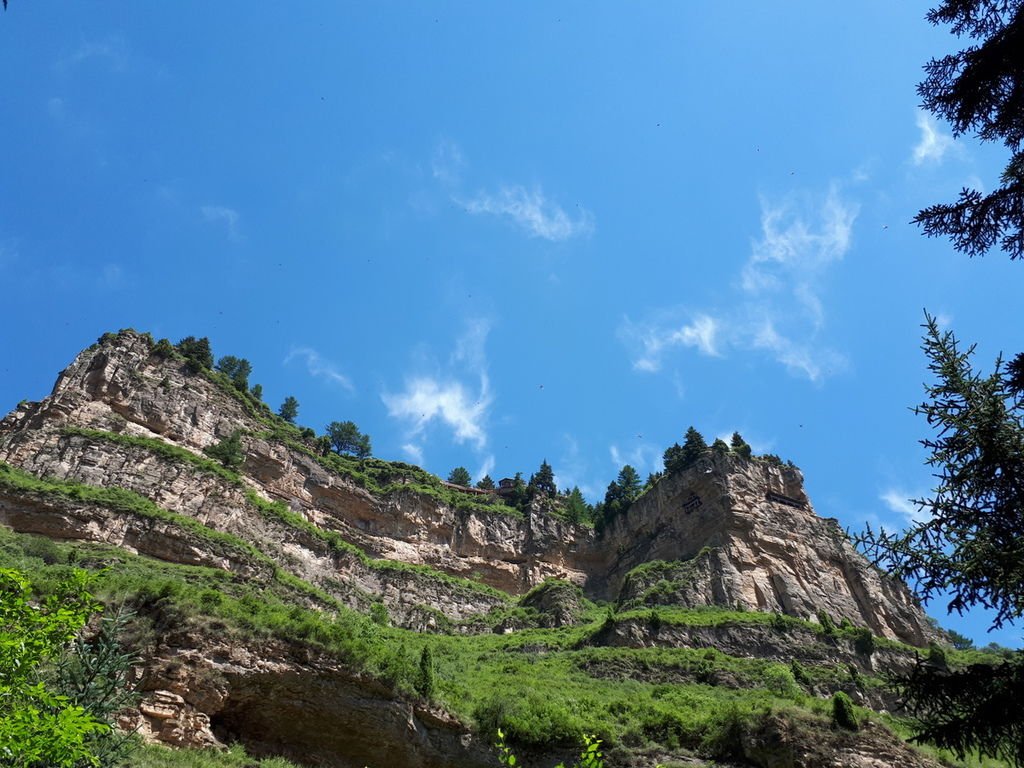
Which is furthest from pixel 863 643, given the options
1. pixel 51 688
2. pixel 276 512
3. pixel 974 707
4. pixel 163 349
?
pixel 163 349

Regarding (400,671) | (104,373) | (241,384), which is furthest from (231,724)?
(241,384)

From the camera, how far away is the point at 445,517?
3127 inches

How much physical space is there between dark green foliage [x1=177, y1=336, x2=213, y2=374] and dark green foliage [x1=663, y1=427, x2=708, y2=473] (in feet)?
185

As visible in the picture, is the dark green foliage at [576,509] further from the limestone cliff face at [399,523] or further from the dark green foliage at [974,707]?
the dark green foliage at [974,707]

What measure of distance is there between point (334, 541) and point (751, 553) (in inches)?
1641

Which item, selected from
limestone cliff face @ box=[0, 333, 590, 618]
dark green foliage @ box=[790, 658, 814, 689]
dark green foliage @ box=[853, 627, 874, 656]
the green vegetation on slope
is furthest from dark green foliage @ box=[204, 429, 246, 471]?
dark green foliage @ box=[853, 627, 874, 656]

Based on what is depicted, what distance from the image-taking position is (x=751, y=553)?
6481 cm

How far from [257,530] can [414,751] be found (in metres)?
37.9

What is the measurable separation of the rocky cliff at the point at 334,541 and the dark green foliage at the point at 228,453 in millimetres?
1256

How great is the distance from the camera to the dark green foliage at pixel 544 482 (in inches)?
3698

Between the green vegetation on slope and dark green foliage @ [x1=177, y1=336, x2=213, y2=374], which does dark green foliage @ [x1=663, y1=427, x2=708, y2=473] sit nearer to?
the green vegetation on slope

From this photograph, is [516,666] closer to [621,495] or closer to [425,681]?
[425,681]

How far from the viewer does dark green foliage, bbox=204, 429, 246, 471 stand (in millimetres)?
63000

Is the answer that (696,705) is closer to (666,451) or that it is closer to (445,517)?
(445,517)
